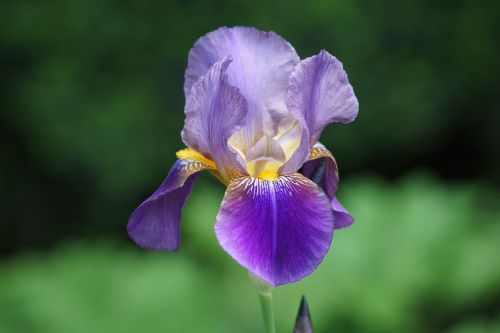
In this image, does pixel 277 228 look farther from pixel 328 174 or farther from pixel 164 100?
pixel 164 100

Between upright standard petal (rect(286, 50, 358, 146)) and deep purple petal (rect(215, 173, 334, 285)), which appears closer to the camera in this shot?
deep purple petal (rect(215, 173, 334, 285))

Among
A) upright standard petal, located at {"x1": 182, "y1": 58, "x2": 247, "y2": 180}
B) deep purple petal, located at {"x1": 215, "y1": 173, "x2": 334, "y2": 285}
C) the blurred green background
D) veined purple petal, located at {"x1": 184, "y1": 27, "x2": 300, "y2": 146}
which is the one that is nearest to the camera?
deep purple petal, located at {"x1": 215, "y1": 173, "x2": 334, "y2": 285}

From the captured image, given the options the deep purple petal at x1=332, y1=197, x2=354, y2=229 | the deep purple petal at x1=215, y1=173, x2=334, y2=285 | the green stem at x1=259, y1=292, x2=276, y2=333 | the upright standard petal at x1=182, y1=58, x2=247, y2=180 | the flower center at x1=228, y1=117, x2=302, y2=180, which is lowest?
the green stem at x1=259, y1=292, x2=276, y2=333

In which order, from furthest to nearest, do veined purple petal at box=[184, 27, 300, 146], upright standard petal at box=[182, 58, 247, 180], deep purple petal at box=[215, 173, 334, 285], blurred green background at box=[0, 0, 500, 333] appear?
blurred green background at box=[0, 0, 500, 333] < veined purple petal at box=[184, 27, 300, 146] < upright standard petal at box=[182, 58, 247, 180] < deep purple petal at box=[215, 173, 334, 285]

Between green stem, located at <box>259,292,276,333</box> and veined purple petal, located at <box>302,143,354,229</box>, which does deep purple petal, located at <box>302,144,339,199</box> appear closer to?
veined purple petal, located at <box>302,143,354,229</box>

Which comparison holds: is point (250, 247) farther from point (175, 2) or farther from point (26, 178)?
point (26, 178)

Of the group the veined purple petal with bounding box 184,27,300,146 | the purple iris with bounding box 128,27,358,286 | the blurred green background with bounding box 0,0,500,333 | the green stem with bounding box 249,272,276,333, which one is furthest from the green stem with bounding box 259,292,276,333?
the blurred green background with bounding box 0,0,500,333

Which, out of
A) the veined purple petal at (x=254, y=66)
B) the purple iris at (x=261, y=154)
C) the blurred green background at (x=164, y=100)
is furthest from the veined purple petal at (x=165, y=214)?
the blurred green background at (x=164, y=100)

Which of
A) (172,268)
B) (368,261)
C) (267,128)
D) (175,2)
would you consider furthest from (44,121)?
(267,128)
